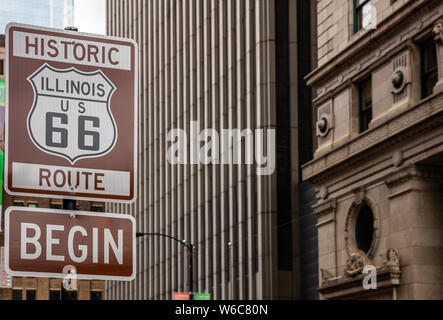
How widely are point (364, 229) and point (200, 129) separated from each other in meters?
34.8

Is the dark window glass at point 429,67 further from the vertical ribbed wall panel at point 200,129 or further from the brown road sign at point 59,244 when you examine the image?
the brown road sign at point 59,244

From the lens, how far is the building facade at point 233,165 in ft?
180

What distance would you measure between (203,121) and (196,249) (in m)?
9.64

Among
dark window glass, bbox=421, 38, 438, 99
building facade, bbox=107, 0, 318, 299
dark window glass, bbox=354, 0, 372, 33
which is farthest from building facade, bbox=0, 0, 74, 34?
dark window glass, bbox=421, 38, 438, 99

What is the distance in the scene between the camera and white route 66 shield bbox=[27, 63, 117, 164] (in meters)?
5.61

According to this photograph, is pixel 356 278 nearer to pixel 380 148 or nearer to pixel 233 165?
pixel 380 148

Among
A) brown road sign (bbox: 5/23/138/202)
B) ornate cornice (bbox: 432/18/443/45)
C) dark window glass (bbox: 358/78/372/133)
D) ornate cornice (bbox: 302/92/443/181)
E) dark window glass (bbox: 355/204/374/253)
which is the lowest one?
brown road sign (bbox: 5/23/138/202)

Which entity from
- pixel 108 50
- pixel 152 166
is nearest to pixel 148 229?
pixel 152 166

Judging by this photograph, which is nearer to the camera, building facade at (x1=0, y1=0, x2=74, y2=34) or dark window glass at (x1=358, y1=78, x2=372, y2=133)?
dark window glass at (x1=358, y1=78, x2=372, y2=133)

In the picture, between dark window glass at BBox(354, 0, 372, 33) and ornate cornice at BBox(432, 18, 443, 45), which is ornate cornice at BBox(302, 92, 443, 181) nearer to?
ornate cornice at BBox(432, 18, 443, 45)

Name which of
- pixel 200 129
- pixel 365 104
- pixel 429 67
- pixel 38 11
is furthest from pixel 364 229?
pixel 38 11

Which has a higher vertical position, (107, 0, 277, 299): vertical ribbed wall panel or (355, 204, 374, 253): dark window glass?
(107, 0, 277, 299): vertical ribbed wall panel

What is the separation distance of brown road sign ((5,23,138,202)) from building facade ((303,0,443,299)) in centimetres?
2382

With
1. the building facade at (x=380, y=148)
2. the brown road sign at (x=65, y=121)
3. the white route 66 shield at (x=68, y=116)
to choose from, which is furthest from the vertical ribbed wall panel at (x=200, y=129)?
the white route 66 shield at (x=68, y=116)
